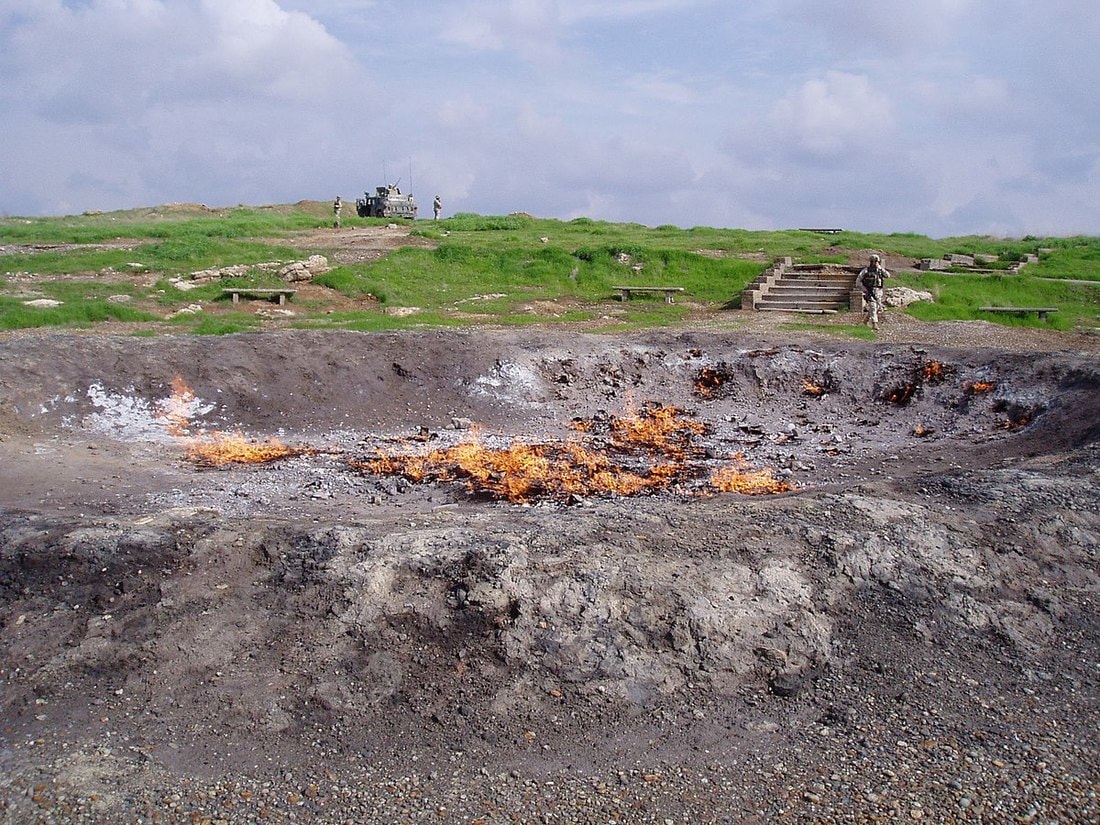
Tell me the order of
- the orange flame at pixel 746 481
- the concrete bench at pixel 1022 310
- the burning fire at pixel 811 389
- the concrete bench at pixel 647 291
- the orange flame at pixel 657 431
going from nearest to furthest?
the orange flame at pixel 746 481, the orange flame at pixel 657 431, the burning fire at pixel 811 389, the concrete bench at pixel 1022 310, the concrete bench at pixel 647 291

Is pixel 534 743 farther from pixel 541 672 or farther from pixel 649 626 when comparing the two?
pixel 649 626

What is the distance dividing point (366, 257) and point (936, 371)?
1962 cm

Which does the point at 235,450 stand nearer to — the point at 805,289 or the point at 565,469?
the point at 565,469

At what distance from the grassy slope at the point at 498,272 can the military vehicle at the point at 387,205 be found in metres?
15.9

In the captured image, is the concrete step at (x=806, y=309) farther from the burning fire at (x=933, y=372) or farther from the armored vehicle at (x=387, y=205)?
the armored vehicle at (x=387, y=205)

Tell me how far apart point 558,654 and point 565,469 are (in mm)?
5451

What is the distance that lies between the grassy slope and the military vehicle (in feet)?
52.2

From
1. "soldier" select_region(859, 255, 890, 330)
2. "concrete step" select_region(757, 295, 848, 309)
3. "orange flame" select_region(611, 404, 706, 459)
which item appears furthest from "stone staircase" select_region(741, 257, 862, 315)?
"orange flame" select_region(611, 404, 706, 459)

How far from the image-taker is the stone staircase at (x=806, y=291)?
2386 cm

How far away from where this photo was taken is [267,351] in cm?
1598

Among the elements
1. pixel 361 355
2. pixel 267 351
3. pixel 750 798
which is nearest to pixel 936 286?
pixel 361 355

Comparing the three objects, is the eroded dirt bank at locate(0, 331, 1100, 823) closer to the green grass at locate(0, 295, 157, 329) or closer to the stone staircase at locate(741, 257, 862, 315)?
the green grass at locate(0, 295, 157, 329)

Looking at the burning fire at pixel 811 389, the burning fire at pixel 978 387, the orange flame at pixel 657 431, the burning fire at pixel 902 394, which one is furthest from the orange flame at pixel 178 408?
the burning fire at pixel 978 387

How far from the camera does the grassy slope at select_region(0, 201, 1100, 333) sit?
2255cm
